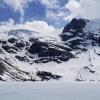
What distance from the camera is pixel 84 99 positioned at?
111 meters

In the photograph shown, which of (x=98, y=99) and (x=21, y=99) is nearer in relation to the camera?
(x=98, y=99)

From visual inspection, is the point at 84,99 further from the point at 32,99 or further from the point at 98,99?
the point at 32,99

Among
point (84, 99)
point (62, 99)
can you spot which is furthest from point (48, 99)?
point (84, 99)

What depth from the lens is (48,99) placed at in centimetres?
11350

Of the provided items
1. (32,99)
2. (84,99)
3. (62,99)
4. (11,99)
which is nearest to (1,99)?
(11,99)

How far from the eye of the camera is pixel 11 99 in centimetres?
11662

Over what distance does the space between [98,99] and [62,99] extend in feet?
43.9

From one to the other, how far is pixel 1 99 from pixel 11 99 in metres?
3.92

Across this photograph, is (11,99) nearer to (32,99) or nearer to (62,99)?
(32,99)

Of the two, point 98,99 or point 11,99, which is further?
point 11,99

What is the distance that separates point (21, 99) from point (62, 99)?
49.2 ft

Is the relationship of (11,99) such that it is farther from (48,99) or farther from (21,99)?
(48,99)

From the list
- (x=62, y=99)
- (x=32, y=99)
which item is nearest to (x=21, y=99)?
(x=32, y=99)

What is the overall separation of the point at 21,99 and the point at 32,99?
4008 mm
